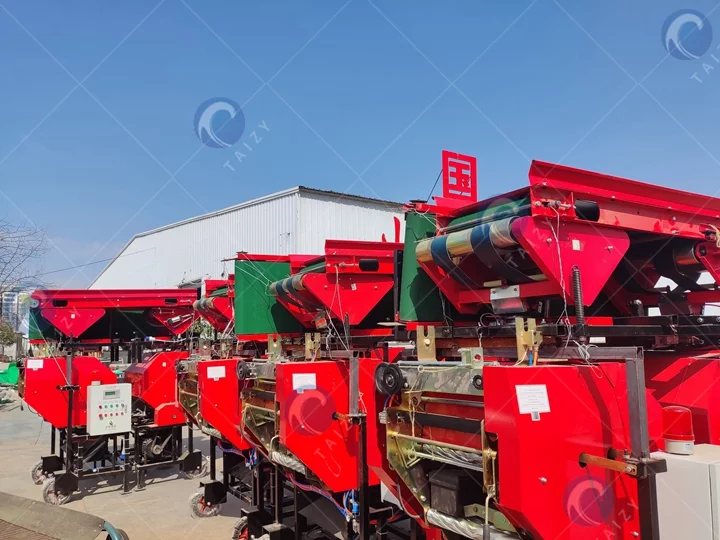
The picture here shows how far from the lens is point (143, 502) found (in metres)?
7.41

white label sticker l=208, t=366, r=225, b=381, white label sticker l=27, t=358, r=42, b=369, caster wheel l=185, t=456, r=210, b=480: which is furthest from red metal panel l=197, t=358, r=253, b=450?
white label sticker l=27, t=358, r=42, b=369

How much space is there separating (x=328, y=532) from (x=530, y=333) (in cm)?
316

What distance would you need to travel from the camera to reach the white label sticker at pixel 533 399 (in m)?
2.31

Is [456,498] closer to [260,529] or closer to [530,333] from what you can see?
[530,333]

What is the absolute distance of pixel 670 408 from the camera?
2742 millimetres

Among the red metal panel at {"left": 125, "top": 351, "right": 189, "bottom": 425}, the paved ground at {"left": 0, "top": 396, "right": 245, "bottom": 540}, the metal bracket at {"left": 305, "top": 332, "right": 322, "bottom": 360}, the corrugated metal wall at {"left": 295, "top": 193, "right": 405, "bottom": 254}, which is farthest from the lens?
the corrugated metal wall at {"left": 295, "top": 193, "right": 405, "bottom": 254}

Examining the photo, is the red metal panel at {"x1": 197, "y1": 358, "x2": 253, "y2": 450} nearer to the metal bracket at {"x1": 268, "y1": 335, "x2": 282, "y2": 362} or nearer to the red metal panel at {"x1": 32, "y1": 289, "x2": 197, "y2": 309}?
the metal bracket at {"x1": 268, "y1": 335, "x2": 282, "y2": 362}

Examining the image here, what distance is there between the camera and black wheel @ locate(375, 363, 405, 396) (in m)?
3.14

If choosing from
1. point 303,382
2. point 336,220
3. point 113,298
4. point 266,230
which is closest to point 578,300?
point 303,382

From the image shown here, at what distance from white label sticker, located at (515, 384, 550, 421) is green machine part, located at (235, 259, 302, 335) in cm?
461

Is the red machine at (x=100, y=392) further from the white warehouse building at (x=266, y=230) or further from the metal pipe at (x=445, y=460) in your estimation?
the white warehouse building at (x=266, y=230)

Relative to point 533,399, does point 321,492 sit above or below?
below

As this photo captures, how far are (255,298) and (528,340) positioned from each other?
14.6 ft

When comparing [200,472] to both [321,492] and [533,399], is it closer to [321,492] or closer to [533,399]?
[321,492]
